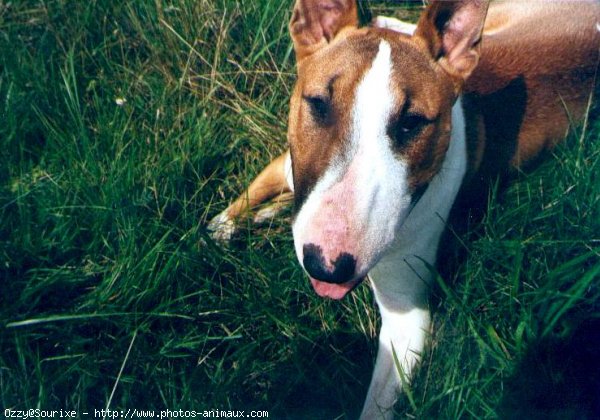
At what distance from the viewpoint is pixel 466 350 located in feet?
9.39

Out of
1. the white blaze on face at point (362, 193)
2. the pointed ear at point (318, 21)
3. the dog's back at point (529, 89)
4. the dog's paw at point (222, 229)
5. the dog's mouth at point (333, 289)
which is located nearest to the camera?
the white blaze on face at point (362, 193)

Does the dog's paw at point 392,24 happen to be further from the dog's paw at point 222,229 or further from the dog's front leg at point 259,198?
the dog's paw at point 222,229

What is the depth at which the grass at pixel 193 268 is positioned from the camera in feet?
9.11

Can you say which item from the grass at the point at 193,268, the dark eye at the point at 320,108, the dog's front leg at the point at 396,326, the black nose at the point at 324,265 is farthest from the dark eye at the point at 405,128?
the grass at the point at 193,268

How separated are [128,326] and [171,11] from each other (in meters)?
2.08

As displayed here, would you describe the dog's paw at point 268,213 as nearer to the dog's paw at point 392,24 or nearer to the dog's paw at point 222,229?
the dog's paw at point 222,229

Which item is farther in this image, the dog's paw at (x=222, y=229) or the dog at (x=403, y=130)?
the dog's paw at (x=222, y=229)

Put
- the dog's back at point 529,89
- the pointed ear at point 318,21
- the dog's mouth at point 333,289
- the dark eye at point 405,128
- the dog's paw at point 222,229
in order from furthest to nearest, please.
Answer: the dog's paw at point 222,229 < the dog's back at point 529,89 < the pointed ear at point 318,21 < the dog's mouth at point 333,289 < the dark eye at point 405,128

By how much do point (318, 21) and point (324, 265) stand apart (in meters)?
1.18

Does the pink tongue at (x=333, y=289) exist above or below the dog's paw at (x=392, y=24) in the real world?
below

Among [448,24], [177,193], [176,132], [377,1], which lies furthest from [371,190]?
[377,1]

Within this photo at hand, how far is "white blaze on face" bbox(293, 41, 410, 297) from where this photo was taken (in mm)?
2150

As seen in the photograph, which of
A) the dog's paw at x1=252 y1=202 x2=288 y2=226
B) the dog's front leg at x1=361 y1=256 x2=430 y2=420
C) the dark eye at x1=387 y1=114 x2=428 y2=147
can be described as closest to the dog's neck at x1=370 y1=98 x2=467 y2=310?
the dog's front leg at x1=361 y1=256 x2=430 y2=420

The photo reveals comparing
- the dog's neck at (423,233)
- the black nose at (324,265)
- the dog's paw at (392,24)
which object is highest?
the dog's paw at (392,24)
